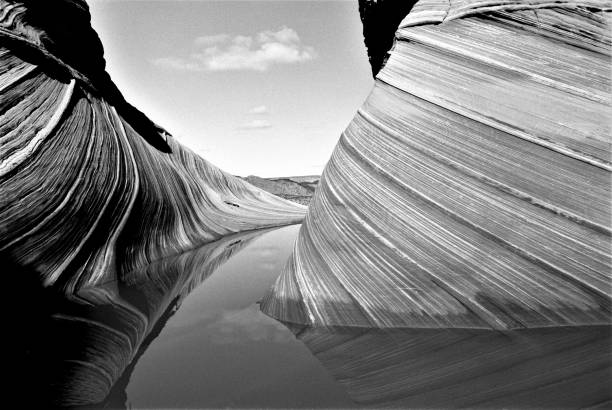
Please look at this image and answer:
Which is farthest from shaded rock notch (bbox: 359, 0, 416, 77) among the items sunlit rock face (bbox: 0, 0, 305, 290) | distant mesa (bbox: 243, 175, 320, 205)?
distant mesa (bbox: 243, 175, 320, 205)

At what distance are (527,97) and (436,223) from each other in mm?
383

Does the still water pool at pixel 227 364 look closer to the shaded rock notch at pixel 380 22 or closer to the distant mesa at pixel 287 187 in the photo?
the shaded rock notch at pixel 380 22

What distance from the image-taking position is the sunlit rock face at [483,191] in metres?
1.26

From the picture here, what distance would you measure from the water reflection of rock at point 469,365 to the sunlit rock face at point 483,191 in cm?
8

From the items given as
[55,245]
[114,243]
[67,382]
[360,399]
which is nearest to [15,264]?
[55,245]

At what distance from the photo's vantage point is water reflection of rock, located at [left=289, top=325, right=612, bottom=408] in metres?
0.88

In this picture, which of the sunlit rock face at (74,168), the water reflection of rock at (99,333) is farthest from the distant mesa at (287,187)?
the water reflection of rock at (99,333)

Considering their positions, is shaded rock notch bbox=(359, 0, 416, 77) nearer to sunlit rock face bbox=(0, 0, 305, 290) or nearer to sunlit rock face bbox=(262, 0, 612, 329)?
sunlit rock face bbox=(262, 0, 612, 329)

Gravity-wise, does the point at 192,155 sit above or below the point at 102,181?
below

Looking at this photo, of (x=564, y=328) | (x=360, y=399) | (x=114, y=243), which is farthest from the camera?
(x=114, y=243)

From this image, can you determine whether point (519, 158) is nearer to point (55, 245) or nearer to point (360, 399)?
point (360, 399)

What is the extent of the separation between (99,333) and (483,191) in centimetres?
102

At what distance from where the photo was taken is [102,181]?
2174 mm

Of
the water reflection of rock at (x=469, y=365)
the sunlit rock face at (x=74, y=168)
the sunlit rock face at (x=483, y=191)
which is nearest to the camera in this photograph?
the water reflection of rock at (x=469, y=365)
